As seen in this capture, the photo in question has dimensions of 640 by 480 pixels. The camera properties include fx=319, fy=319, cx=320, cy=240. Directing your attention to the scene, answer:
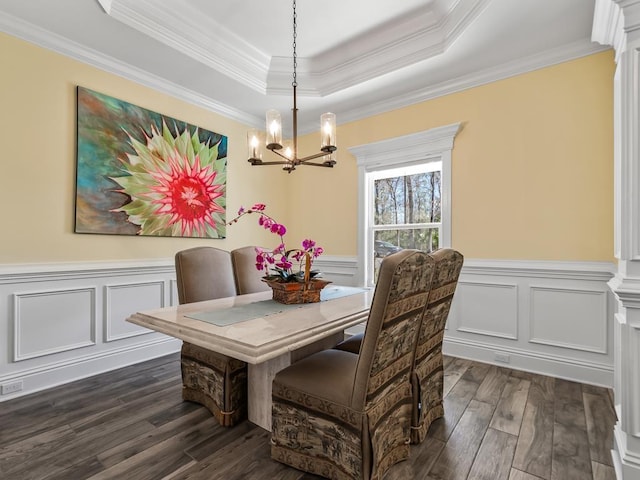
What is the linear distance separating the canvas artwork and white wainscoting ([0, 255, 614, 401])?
0.40 meters

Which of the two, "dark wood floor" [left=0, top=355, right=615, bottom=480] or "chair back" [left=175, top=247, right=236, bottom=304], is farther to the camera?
"chair back" [left=175, top=247, right=236, bottom=304]

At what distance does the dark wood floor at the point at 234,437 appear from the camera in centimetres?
155

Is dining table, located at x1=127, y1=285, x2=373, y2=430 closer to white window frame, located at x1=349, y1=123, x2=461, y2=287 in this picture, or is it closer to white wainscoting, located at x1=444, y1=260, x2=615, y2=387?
white wainscoting, located at x1=444, y1=260, x2=615, y2=387

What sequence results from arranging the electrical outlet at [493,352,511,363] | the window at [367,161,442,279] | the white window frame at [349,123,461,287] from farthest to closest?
1. the window at [367,161,442,279]
2. the white window frame at [349,123,461,287]
3. the electrical outlet at [493,352,511,363]

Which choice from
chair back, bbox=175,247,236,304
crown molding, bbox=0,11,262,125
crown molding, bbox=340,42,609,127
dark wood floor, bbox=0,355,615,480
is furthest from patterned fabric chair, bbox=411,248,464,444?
crown molding, bbox=0,11,262,125

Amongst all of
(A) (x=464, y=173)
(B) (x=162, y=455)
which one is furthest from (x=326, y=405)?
(A) (x=464, y=173)

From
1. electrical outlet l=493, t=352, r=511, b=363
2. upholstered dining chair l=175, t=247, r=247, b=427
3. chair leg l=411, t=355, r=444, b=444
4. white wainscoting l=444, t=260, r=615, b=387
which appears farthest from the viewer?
electrical outlet l=493, t=352, r=511, b=363

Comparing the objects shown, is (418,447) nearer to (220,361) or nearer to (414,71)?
(220,361)

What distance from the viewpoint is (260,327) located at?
1479 mm

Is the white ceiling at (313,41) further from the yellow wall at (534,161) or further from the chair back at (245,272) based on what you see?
the chair back at (245,272)

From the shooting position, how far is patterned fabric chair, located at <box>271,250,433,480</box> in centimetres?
129

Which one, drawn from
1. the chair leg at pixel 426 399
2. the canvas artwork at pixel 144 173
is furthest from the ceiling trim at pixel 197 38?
the chair leg at pixel 426 399

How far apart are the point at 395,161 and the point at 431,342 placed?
2298 mm

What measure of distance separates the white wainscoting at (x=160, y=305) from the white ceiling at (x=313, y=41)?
1795 mm
